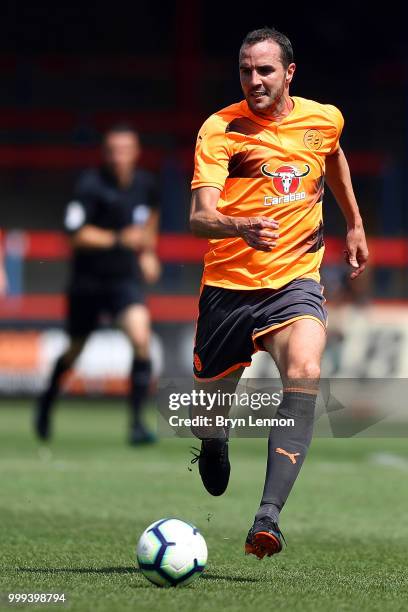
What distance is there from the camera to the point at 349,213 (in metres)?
5.88

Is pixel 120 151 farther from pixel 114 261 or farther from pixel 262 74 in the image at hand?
pixel 262 74

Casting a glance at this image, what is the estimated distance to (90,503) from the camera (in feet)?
24.4

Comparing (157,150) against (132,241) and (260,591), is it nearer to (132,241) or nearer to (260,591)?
(132,241)

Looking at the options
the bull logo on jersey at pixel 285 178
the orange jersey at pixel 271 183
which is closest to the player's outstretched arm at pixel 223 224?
the orange jersey at pixel 271 183

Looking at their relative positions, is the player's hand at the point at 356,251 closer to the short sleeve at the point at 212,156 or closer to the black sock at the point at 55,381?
the short sleeve at the point at 212,156

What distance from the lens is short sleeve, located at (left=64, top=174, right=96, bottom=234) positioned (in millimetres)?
10742

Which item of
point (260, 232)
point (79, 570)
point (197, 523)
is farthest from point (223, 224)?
point (197, 523)

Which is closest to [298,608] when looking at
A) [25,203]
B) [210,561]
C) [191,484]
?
[210,561]

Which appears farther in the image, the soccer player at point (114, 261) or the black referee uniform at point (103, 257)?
the black referee uniform at point (103, 257)

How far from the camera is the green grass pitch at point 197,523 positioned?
470 cm

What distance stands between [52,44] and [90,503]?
2046cm

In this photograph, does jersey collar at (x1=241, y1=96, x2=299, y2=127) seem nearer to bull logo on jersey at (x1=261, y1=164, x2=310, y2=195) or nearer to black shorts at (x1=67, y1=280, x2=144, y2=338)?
bull logo on jersey at (x1=261, y1=164, x2=310, y2=195)

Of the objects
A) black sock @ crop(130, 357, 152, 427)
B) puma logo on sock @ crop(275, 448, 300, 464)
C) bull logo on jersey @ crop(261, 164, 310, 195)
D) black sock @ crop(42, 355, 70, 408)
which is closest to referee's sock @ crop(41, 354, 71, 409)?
black sock @ crop(42, 355, 70, 408)

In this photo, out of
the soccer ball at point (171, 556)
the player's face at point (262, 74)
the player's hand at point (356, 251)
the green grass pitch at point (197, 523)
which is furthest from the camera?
the player's hand at point (356, 251)
